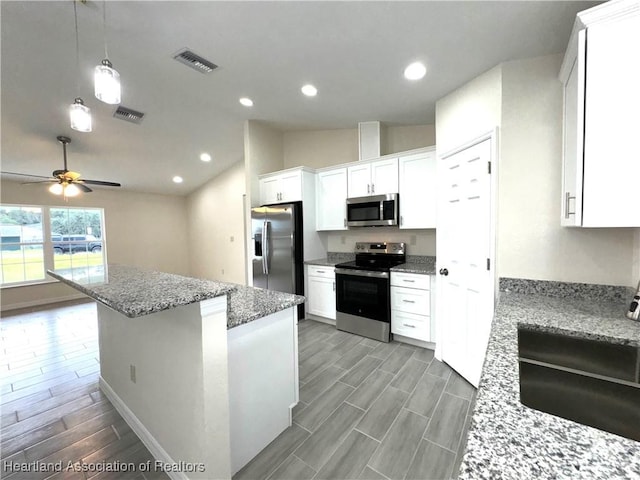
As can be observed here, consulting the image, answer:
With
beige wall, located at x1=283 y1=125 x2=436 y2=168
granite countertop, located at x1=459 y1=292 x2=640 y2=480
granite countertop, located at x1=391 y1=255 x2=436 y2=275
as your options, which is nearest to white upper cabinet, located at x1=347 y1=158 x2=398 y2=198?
beige wall, located at x1=283 y1=125 x2=436 y2=168

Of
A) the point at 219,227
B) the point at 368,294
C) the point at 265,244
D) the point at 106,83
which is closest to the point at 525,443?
the point at 106,83

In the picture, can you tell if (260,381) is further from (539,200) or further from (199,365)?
(539,200)

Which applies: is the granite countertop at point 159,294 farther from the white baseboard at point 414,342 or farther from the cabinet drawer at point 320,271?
the white baseboard at point 414,342

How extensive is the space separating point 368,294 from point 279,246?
A: 57.7 inches

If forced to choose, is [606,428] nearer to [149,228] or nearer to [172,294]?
[172,294]

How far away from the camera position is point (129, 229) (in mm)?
6602

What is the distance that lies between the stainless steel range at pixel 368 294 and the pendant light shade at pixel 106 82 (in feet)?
9.02

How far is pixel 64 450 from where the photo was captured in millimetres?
1725

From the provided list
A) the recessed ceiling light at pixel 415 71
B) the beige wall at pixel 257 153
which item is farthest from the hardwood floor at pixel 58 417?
the recessed ceiling light at pixel 415 71

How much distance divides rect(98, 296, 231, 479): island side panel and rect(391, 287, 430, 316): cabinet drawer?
2.24 metres

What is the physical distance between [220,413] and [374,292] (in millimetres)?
2237

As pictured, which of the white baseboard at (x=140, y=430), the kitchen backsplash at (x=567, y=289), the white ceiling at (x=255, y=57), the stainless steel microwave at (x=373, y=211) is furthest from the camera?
the stainless steel microwave at (x=373, y=211)

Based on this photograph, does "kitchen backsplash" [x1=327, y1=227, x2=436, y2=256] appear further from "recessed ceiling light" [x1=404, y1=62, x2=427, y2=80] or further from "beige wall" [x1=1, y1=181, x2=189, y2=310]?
"beige wall" [x1=1, y1=181, x2=189, y2=310]

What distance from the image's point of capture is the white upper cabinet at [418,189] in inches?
121
